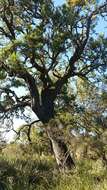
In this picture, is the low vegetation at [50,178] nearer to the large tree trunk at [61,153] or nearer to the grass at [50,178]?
the grass at [50,178]

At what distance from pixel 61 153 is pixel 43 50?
571 centimetres

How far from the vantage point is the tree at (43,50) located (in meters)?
26.1

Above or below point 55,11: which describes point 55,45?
below

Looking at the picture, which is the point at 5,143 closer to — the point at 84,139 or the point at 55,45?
the point at 55,45

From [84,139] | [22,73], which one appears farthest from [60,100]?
[84,139]

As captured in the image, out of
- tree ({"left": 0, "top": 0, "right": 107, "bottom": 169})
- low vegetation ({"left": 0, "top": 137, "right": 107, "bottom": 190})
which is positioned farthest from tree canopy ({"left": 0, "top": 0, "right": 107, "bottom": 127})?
low vegetation ({"left": 0, "top": 137, "right": 107, "bottom": 190})

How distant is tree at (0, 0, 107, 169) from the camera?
85.6 feet

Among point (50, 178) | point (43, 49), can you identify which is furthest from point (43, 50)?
point (50, 178)

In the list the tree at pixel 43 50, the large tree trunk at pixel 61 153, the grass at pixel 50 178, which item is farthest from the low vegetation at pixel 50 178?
the tree at pixel 43 50

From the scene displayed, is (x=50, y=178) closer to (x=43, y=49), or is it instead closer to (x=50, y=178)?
(x=50, y=178)

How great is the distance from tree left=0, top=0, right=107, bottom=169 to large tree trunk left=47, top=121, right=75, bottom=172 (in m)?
0.22

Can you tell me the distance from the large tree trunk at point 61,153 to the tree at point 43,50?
0.73 ft

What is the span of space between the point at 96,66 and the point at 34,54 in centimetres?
411

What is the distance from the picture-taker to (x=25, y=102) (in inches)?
1124
